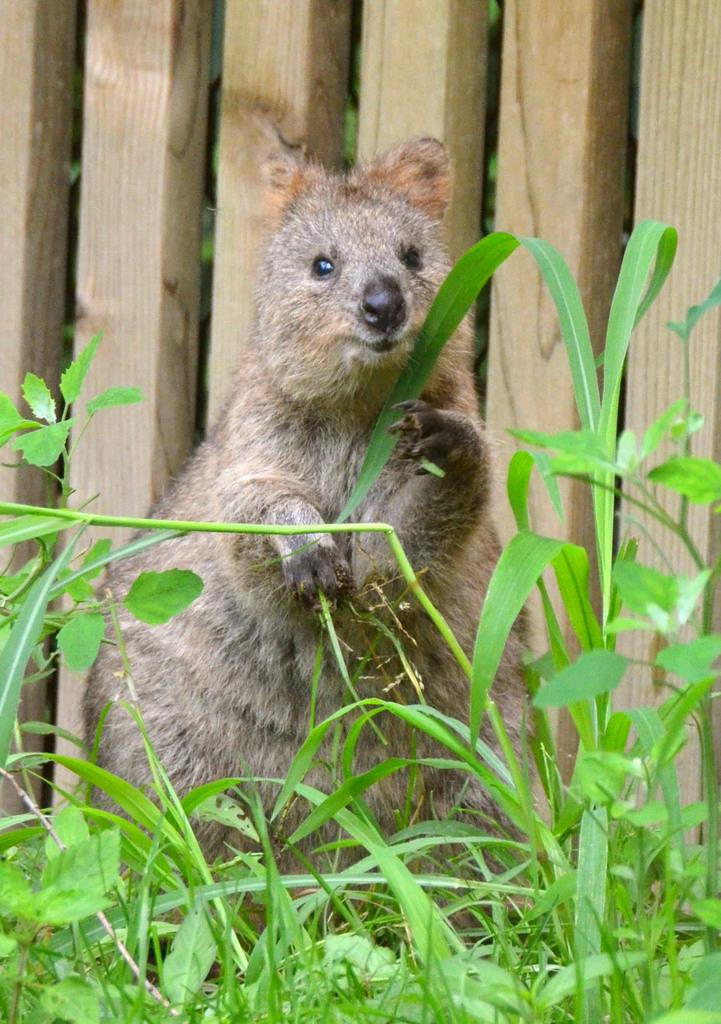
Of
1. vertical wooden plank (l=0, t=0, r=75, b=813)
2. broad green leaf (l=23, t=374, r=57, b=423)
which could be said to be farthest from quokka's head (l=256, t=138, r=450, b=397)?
vertical wooden plank (l=0, t=0, r=75, b=813)

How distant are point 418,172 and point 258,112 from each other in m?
0.77

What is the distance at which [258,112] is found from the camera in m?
4.62

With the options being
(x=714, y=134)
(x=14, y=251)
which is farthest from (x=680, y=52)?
(x=14, y=251)

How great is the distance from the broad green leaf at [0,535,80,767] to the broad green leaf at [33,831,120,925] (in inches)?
13.1

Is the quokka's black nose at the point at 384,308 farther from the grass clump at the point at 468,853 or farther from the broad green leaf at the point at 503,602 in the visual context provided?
the broad green leaf at the point at 503,602

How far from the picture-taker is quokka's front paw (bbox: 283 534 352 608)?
3475 millimetres

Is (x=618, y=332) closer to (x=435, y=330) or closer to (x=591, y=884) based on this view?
(x=435, y=330)

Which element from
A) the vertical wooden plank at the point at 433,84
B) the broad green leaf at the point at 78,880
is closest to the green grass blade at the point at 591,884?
the broad green leaf at the point at 78,880

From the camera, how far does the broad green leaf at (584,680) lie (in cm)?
187

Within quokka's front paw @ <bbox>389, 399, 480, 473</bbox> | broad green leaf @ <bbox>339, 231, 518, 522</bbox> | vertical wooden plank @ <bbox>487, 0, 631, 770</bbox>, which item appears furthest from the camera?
vertical wooden plank @ <bbox>487, 0, 631, 770</bbox>

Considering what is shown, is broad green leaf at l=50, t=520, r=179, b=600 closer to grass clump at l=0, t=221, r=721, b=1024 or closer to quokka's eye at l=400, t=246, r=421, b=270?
grass clump at l=0, t=221, r=721, b=1024

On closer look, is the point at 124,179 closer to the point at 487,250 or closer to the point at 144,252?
the point at 144,252

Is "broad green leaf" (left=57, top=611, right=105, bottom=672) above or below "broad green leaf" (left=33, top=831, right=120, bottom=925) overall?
above

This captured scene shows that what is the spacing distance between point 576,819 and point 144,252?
2.53 meters
